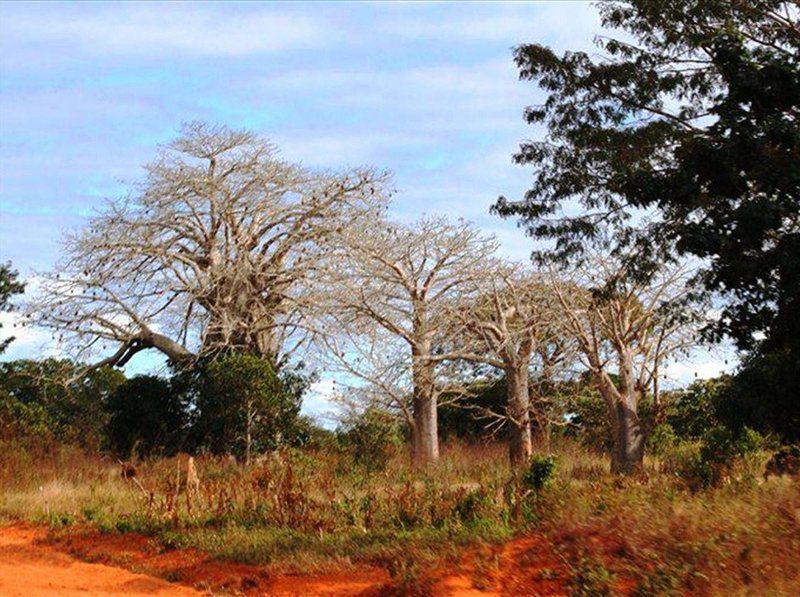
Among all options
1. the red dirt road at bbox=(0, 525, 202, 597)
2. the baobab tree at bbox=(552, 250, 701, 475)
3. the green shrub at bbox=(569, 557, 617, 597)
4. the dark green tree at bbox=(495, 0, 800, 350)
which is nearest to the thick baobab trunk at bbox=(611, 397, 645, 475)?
the baobab tree at bbox=(552, 250, 701, 475)

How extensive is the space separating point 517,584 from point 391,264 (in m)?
19.7

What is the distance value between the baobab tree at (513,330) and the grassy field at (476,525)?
8573 mm

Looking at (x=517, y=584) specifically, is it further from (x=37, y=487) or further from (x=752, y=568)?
(x=37, y=487)

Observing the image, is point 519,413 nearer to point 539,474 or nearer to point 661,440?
point 661,440

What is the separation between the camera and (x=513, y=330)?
2925 cm

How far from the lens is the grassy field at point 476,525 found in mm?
8602

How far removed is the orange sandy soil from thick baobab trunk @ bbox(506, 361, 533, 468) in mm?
15225

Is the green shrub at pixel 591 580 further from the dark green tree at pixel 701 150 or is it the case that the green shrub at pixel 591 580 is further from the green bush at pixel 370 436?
the green bush at pixel 370 436

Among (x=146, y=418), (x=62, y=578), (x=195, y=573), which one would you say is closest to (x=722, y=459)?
(x=195, y=573)

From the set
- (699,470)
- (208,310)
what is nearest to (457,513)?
(699,470)

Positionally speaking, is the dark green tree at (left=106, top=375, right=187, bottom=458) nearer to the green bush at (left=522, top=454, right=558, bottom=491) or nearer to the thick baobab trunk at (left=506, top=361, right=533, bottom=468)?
the thick baobab trunk at (left=506, top=361, right=533, bottom=468)

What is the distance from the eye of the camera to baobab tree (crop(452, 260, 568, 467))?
1088 inches

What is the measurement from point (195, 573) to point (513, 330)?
18.8m

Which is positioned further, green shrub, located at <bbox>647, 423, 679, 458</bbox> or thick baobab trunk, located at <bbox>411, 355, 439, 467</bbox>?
green shrub, located at <bbox>647, 423, 679, 458</bbox>
